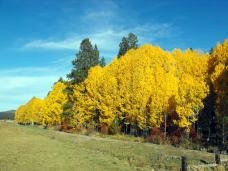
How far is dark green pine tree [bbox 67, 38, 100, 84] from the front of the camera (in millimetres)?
93000

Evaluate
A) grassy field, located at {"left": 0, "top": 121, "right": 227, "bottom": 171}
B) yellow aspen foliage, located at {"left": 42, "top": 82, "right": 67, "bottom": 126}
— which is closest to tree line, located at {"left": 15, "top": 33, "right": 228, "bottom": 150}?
yellow aspen foliage, located at {"left": 42, "top": 82, "right": 67, "bottom": 126}

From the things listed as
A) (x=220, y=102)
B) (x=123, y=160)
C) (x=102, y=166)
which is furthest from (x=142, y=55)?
(x=102, y=166)

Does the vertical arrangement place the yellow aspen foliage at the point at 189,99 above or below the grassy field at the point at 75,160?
above

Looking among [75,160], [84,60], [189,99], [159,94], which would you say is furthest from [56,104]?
[75,160]

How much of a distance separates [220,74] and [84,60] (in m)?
42.3

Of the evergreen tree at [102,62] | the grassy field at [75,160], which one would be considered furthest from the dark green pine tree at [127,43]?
the grassy field at [75,160]

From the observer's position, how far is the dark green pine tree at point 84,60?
9300cm

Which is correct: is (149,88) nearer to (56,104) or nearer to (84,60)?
(84,60)

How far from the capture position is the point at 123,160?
36.3 metres

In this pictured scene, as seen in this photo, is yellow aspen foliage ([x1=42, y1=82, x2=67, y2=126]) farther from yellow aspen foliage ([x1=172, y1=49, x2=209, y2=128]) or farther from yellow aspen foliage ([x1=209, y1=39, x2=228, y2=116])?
yellow aspen foliage ([x1=172, y1=49, x2=209, y2=128])

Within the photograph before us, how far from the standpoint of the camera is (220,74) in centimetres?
5716

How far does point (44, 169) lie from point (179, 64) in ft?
139

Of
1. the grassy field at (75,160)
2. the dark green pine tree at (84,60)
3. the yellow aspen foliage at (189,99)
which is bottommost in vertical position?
the grassy field at (75,160)

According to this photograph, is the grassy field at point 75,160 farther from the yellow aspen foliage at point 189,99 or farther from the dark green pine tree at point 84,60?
the dark green pine tree at point 84,60
